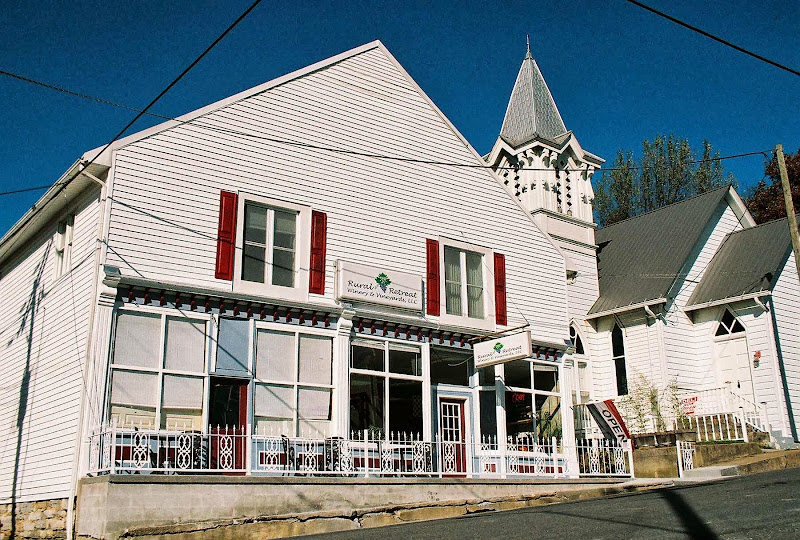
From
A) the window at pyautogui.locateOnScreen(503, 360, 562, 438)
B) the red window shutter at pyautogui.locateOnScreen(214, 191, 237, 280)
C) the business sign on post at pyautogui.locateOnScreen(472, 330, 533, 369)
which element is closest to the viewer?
the red window shutter at pyautogui.locateOnScreen(214, 191, 237, 280)

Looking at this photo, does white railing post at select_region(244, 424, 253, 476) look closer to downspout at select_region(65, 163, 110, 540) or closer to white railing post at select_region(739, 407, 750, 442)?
downspout at select_region(65, 163, 110, 540)

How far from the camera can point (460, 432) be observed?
20297 mm

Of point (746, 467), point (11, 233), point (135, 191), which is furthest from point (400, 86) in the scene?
point (746, 467)

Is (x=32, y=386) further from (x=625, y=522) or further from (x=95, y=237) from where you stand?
(x=625, y=522)

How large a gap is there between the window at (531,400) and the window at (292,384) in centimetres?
565

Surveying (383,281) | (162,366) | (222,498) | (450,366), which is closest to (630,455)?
(450,366)

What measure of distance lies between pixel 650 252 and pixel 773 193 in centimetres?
1805

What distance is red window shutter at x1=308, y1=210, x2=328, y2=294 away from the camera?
18219 mm

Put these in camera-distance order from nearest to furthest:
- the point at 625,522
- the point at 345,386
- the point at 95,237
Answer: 1. the point at 625,522
2. the point at 95,237
3. the point at 345,386

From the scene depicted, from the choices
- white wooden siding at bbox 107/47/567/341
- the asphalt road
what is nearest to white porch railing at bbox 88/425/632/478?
white wooden siding at bbox 107/47/567/341

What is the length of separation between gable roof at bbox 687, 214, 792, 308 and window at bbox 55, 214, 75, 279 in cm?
1827

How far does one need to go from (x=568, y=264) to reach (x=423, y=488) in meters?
12.1

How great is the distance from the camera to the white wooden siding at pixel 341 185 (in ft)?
54.3

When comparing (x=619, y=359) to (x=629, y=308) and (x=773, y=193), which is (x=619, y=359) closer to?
(x=629, y=308)
